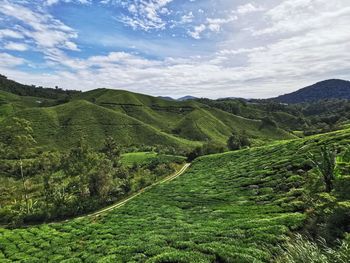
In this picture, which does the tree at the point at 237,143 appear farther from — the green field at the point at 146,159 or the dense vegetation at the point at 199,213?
the dense vegetation at the point at 199,213

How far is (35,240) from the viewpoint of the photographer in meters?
36.9

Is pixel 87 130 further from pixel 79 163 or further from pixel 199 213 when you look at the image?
pixel 199 213

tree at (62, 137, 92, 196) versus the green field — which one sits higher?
tree at (62, 137, 92, 196)

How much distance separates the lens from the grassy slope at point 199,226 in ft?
63.1

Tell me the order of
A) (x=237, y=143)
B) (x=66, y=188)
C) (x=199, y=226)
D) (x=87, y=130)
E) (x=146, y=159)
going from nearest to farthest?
(x=199, y=226)
(x=66, y=188)
(x=146, y=159)
(x=237, y=143)
(x=87, y=130)

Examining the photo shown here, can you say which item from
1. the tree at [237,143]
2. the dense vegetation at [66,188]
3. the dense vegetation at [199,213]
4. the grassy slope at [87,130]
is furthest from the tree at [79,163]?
the grassy slope at [87,130]

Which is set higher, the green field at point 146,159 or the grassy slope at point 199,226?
the grassy slope at point 199,226

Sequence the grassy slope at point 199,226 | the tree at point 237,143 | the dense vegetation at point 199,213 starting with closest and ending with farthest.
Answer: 1. the dense vegetation at point 199,213
2. the grassy slope at point 199,226
3. the tree at point 237,143

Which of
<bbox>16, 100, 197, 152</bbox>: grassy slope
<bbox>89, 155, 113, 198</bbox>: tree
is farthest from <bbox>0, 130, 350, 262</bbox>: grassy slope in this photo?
<bbox>16, 100, 197, 152</bbox>: grassy slope

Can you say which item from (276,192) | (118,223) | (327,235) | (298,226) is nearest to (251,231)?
(298,226)

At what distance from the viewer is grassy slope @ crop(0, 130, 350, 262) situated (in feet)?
63.1

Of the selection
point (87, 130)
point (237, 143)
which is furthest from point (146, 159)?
point (87, 130)

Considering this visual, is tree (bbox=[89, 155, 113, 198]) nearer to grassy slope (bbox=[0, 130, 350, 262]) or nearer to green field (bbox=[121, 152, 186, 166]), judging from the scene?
grassy slope (bbox=[0, 130, 350, 262])

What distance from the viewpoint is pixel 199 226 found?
25.9 meters
